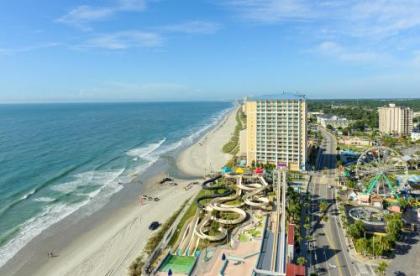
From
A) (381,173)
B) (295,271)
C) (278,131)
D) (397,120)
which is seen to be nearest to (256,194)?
(381,173)

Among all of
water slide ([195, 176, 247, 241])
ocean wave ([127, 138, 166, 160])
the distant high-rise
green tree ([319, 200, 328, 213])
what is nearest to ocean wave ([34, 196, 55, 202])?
water slide ([195, 176, 247, 241])

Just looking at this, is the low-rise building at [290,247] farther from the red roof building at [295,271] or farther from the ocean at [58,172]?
the ocean at [58,172]

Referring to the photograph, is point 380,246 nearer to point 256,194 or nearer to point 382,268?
point 382,268

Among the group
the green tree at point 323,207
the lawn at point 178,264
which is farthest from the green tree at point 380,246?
the lawn at point 178,264

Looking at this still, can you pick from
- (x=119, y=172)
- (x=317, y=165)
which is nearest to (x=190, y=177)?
(x=119, y=172)

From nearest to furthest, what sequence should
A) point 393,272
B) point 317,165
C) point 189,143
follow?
1. point 393,272
2. point 317,165
3. point 189,143

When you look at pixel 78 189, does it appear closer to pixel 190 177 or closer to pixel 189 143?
pixel 190 177

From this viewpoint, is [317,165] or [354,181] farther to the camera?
[317,165]
